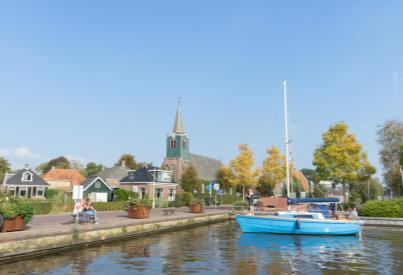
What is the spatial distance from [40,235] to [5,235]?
139 cm

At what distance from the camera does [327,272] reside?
12.9m

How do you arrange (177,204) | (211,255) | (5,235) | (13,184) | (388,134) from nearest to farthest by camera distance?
(5,235) < (211,255) < (177,204) < (13,184) < (388,134)

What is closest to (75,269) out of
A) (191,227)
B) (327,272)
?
(327,272)

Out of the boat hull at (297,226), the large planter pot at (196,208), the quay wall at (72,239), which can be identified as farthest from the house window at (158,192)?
the boat hull at (297,226)

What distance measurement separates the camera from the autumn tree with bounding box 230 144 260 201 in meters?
53.9

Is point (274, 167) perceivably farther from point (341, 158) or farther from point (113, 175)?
point (113, 175)

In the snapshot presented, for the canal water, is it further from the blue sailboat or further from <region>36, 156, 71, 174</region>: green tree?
<region>36, 156, 71, 174</region>: green tree

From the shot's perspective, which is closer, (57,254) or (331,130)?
(57,254)

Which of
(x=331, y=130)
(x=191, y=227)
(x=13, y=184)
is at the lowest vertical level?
(x=191, y=227)

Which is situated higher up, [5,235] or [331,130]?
[331,130]

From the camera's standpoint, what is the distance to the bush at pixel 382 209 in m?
33.2

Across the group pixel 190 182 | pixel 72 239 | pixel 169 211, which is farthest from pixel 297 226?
pixel 190 182

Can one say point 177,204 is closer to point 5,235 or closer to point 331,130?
point 331,130

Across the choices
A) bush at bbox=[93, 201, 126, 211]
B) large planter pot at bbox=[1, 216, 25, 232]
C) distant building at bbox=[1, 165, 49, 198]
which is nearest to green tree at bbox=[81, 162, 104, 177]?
distant building at bbox=[1, 165, 49, 198]
